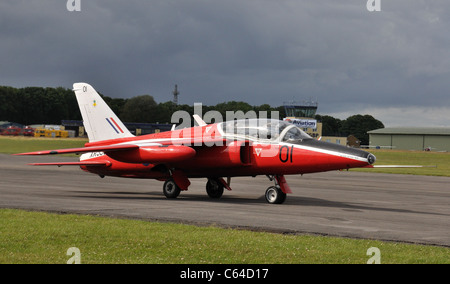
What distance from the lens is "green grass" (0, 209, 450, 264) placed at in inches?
365

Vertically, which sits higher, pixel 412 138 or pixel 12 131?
pixel 12 131

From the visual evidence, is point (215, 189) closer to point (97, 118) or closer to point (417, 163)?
point (97, 118)

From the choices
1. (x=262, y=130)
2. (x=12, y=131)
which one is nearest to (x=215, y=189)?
(x=262, y=130)

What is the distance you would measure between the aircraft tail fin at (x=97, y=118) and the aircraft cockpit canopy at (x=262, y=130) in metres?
5.12

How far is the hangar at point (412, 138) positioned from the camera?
134m

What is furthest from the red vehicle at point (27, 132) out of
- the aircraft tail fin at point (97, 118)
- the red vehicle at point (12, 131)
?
the aircraft tail fin at point (97, 118)

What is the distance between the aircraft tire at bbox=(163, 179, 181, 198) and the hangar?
118277mm

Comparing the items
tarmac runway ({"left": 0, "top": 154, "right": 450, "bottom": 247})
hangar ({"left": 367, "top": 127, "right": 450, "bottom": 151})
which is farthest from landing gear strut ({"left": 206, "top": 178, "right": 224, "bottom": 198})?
hangar ({"left": 367, "top": 127, "right": 450, "bottom": 151})

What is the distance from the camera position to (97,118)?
77.6 ft

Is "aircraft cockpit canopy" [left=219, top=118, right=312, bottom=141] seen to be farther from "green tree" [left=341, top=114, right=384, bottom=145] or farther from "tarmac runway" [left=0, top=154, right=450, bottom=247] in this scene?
"green tree" [left=341, top=114, right=384, bottom=145]

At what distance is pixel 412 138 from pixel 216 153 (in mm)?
126244

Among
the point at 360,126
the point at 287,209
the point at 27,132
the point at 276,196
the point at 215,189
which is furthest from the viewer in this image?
the point at 360,126

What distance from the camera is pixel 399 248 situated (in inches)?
421
